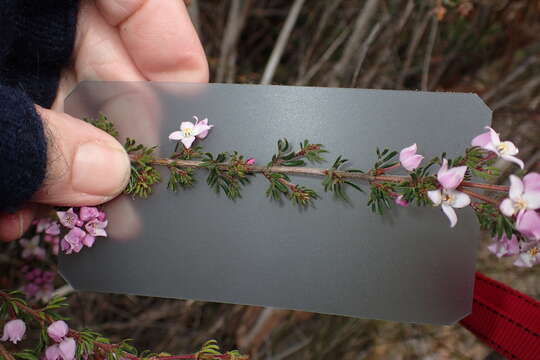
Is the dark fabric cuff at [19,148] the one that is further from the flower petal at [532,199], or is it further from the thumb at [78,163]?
the flower petal at [532,199]

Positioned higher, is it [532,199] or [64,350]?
[532,199]

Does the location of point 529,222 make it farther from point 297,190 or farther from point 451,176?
point 297,190

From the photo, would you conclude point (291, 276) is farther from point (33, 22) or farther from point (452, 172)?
point (33, 22)

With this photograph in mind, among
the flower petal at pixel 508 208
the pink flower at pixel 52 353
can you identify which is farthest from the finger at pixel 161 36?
the flower petal at pixel 508 208

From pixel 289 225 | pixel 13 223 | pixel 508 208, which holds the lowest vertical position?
pixel 13 223

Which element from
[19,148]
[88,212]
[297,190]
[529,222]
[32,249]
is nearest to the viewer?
[529,222]

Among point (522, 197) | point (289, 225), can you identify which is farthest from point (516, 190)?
point (289, 225)

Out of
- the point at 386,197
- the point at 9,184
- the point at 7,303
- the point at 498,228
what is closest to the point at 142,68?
the point at 9,184

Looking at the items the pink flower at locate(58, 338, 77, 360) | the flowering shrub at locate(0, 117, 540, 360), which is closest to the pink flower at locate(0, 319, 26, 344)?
the flowering shrub at locate(0, 117, 540, 360)
